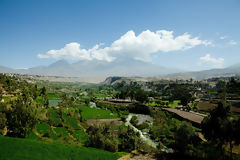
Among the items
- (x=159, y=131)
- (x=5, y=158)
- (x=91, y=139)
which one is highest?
(x=5, y=158)

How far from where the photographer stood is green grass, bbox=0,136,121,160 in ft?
68.6

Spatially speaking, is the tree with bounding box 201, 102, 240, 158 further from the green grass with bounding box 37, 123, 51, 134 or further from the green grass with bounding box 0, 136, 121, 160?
the green grass with bounding box 37, 123, 51, 134

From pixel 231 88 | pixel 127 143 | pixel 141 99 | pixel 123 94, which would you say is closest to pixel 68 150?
pixel 127 143

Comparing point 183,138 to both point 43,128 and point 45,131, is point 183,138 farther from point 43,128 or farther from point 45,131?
point 43,128

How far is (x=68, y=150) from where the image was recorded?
26172 mm

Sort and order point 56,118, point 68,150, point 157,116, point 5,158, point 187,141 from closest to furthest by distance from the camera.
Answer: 1. point 5,158
2. point 68,150
3. point 187,141
4. point 56,118
5. point 157,116

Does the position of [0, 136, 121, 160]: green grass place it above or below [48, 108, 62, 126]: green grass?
above

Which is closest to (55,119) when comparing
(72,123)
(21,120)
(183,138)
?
(72,123)

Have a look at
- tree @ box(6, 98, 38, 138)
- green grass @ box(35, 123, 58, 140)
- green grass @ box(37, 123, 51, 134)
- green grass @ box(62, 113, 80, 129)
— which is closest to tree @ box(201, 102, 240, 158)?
tree @ box(6, 98, 38, 138)

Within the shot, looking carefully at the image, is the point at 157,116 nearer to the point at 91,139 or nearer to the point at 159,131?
the point at 159,131

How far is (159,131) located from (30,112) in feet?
137

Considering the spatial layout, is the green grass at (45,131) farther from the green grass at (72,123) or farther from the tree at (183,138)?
the tree at (183,138)

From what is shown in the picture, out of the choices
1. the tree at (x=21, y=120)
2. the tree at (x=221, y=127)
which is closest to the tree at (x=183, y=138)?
the tree at (x=221, y=127)

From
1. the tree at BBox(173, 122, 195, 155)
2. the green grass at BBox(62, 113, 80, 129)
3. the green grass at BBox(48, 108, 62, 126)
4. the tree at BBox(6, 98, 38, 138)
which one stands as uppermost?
the tree at BBox(6, 98, 38, 138)
